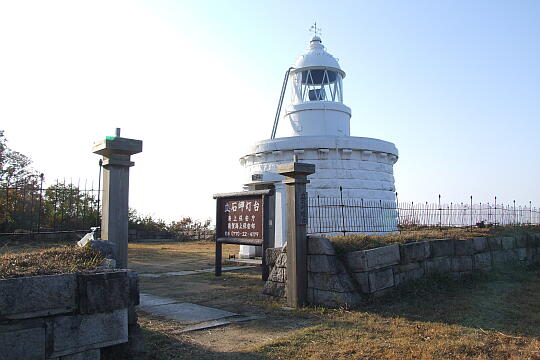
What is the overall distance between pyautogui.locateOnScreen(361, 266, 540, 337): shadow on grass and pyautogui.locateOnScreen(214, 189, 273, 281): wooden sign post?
11.3 ft

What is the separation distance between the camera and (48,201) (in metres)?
13.3

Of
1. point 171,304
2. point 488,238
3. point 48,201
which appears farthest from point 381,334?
point 48,201

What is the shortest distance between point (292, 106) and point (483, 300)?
12.5 meters

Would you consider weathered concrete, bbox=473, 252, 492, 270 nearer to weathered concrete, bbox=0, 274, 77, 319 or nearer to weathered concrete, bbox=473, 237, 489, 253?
weathered concrete, bbox=473, 237, 489, 253

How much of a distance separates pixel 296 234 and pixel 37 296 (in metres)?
4.46

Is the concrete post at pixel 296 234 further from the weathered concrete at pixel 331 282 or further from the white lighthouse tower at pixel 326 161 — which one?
the white lighthouse tower at pixel 326 161

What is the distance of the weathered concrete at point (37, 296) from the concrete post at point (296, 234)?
163 inches

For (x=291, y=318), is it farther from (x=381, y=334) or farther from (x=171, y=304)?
(x=171, y=304)

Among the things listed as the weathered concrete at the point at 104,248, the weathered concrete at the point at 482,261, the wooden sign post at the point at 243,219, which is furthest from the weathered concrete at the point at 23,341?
the weathered concrete at the point at 482,261

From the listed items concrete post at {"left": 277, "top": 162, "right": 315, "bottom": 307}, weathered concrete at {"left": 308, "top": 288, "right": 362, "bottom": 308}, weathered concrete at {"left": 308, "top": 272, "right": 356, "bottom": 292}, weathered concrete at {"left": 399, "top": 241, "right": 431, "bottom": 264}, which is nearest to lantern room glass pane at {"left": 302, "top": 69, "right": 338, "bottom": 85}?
weathered concrete at {"left": 399, "top": 241, "right": 431, "bottom": 264}

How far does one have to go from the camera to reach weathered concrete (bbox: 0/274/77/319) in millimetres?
3432

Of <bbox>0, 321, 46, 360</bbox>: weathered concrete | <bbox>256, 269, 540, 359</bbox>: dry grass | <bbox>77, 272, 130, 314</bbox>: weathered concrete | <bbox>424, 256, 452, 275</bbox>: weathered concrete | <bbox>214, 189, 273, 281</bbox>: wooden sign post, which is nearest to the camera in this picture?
<bbox>0, 321, 46, 360</bbox>: weathered concrete

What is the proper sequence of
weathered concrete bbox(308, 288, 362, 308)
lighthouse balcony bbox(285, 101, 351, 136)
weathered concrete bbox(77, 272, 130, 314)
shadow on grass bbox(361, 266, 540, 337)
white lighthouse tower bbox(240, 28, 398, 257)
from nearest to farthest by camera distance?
weathered concrete bbox(77, 272, 130, 314) < shadow on grass bbox(361, 266, 540, 337) < weathered concrete bbox(308, 288, 362, 308) < white lighthouse tower bbox(240, 28, 398, 257) < lighthouse balcony bbox(285, 101, 351, 136)

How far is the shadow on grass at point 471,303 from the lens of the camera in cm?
598
